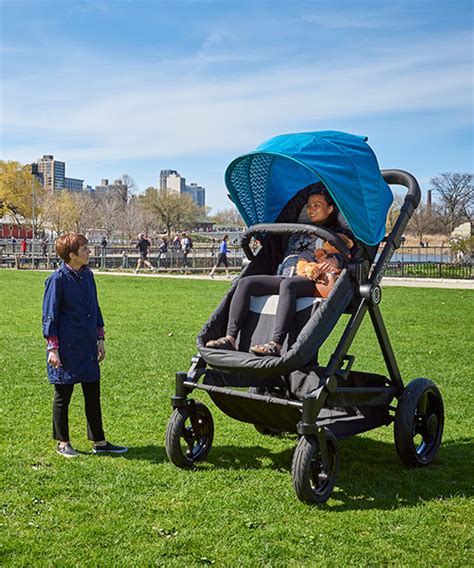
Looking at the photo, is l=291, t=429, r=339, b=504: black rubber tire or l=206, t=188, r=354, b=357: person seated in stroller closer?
l=291, t=429, r=339, b=504: black rubber tire

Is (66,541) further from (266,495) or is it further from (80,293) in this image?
(80,293)

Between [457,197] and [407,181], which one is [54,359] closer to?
[407,181]

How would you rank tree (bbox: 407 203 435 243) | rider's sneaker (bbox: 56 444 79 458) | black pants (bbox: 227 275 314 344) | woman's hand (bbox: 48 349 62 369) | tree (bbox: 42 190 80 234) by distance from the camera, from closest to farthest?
black pants (bbox: 227 275 314 344) < woman's hand (bbox: 48 349 62 369) < rider's sneaker (bbox: 56 444 79 458) < tree (bbox: 42 190 80 234) < tree (bbox: 407 203 435 243)

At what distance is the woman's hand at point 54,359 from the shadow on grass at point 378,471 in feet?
4.88

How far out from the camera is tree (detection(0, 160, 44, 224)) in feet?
263

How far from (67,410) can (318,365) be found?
2163 millimetres

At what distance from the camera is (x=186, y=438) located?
252 inches

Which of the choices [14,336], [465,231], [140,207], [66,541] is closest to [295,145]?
[66,541]

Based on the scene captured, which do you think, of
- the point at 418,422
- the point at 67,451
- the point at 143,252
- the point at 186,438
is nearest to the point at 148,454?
the point at 186,438

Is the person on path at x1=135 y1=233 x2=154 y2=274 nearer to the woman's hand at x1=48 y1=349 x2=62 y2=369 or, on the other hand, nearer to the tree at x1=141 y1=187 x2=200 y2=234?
the woman's hand at x1=48 y1=349 x2=62 y2=369

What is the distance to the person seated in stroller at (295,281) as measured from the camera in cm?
595

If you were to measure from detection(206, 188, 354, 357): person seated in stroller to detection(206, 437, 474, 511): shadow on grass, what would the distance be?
1.11m

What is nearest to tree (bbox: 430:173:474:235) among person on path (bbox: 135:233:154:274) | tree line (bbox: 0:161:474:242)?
tree line (bbox: 0:161:474:242)

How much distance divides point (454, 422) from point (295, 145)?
11.5 feet
